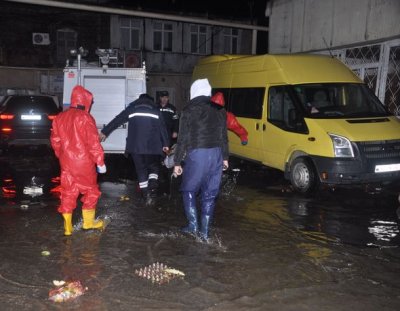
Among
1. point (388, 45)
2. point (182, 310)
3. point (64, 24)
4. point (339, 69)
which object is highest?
point (64, 24)

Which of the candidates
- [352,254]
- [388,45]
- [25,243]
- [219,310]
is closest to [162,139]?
[25,243]

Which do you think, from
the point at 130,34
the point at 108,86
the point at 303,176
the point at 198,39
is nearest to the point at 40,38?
the point at 130,34

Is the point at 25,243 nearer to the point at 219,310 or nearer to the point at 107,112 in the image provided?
the point at 219,310

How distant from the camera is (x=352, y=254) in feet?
16.6

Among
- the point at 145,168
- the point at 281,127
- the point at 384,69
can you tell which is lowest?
the point at 145,168

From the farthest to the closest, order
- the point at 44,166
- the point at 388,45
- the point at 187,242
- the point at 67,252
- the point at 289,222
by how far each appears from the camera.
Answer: the point at 388,45 < the point at 44,166 < the point at 289,222 < the point at 187,242 < the point at 67,252

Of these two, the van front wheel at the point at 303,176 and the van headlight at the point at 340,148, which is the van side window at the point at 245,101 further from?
the van headlight at the point at 340,148

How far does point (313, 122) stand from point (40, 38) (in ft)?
68.7

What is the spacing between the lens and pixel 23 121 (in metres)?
11.4

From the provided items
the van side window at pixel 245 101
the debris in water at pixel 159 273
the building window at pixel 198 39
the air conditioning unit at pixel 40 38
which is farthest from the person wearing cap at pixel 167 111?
the building window at pixel 198 39

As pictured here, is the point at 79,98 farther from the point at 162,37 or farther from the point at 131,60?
the point at 162,37

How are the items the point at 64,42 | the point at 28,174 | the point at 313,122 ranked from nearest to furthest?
1. the point at 313,122
2. the point at 28,174
3. the point at 64,42

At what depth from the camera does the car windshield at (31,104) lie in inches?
453

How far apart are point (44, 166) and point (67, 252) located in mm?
6051
